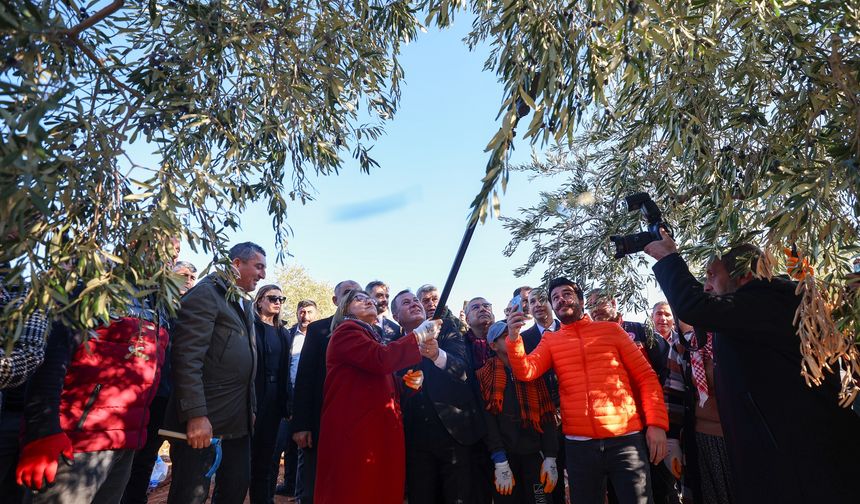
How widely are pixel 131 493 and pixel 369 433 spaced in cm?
203

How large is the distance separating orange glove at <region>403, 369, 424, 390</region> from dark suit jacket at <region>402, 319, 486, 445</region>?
8.2 inches

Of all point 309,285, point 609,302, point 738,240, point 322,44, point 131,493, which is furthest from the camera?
point 309,285

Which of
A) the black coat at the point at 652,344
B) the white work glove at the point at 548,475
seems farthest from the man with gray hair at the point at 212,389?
the black coat at the point at 652,344

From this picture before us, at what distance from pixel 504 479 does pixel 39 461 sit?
310 cm

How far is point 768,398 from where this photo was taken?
2.78 meters

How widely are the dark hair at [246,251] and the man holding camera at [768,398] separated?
2.93m

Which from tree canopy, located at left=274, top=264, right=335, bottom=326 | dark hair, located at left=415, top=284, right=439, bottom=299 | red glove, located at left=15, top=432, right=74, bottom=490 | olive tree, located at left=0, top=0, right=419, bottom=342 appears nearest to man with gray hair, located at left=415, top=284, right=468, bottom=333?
dark hair, located at left=415, top=284, right=439, bottom=299

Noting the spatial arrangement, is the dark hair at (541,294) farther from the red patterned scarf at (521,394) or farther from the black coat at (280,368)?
the black coat at (280,368)

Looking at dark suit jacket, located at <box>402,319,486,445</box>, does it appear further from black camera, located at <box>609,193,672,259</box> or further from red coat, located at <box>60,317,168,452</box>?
red coat, located at <box>60,317,168,452</box>

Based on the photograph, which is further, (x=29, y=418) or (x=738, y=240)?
(x=738, y=240)

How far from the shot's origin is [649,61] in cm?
317

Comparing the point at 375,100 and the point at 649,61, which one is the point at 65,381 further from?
the point at 649,61

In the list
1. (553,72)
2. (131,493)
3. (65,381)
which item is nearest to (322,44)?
(553,72)

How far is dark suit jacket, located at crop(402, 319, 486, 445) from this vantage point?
4.14 metres
